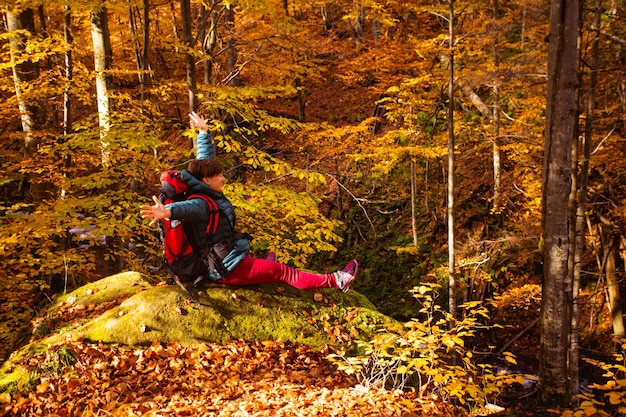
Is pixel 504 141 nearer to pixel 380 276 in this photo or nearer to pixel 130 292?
pixel 380 276

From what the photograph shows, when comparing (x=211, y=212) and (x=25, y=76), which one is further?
(x=25, y=76)

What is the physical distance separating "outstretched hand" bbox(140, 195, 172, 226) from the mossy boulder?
1.54 m

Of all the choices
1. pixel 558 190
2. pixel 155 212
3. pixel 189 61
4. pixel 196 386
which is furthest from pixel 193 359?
pixel 189 61

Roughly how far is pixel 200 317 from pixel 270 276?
97 cm

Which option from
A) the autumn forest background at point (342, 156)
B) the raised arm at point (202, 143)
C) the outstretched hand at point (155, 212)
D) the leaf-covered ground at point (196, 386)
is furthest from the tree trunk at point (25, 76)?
the outstretched hand at point (155, 212)

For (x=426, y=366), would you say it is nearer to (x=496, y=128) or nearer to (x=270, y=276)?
(x=270, y=276)

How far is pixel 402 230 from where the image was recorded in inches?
600

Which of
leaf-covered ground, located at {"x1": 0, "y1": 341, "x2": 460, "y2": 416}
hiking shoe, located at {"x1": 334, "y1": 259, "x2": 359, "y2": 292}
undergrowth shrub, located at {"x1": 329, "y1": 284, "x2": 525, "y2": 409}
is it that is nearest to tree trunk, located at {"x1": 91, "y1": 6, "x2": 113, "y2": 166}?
leaf-covered ground, located at {"x1": 0, "y1": 341, "x2": 460, "y2": 416}

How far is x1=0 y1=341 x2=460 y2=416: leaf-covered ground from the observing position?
3324 mm

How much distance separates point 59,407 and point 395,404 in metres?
2.94

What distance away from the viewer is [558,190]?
389cm

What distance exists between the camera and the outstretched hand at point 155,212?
10.6 ft

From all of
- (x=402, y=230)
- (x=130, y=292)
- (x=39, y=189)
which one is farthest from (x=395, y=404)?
(x=402, y=230)

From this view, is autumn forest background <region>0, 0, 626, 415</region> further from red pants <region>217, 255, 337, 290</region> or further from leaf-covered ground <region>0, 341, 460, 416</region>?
leaf-covered ground <region>0, 341, 460, 416</region>
